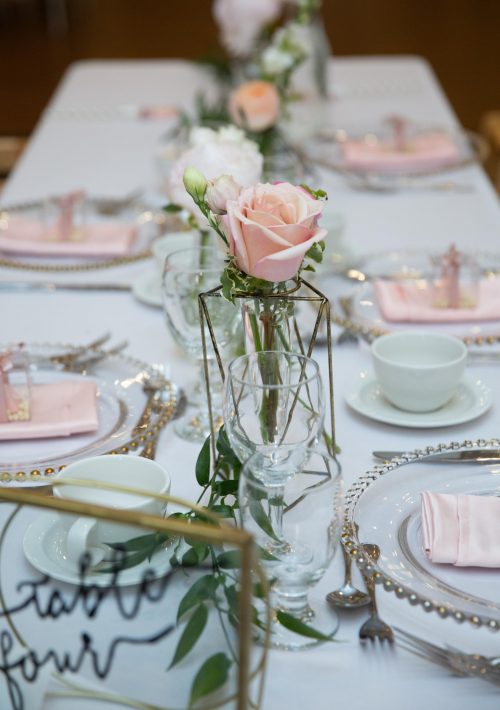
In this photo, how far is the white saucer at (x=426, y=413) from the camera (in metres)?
1.27

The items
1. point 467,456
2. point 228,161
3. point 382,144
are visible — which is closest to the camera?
point 467,456

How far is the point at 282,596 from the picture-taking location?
2.95ft

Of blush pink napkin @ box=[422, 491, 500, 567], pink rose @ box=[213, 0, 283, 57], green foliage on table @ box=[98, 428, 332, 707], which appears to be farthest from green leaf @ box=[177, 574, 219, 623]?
pink rose @ box=[213, 0, 283, 57]

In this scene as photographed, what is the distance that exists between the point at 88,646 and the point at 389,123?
2026 mm

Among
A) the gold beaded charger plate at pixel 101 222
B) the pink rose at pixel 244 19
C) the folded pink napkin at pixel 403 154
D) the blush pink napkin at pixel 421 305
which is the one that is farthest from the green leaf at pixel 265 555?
the pink rose at pixel 244 19

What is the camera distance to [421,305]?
5.34ft

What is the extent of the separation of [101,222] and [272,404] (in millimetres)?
1136

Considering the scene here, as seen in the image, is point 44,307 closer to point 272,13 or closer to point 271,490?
point 271,490

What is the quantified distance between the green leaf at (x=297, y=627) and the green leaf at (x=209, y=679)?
139mm

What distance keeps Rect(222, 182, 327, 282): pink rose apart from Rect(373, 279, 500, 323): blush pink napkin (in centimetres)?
64

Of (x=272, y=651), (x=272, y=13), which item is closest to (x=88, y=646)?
(x=272, y=651)

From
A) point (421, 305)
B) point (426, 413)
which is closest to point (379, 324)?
point (421, 305)

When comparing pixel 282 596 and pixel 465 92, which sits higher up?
pixel 282 596

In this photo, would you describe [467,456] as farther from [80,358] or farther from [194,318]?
[80,358]
